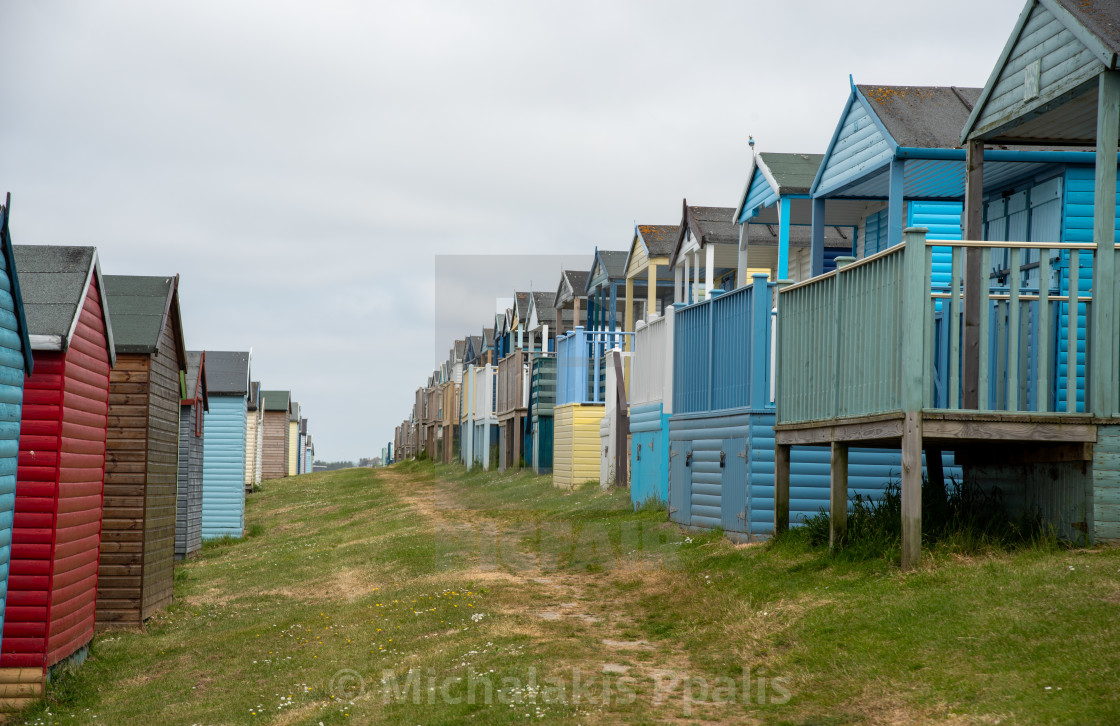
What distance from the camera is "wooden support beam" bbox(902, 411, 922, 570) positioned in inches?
347

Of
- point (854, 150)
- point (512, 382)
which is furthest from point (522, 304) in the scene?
point (854, 150)

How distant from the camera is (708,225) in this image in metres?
23.7

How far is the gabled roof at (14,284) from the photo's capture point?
29.1 ft

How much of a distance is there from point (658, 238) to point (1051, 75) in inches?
778

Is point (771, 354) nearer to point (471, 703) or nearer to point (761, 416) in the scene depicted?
point (761, 416)

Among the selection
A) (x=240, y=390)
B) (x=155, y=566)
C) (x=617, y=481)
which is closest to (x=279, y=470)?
(x=240, y=390)

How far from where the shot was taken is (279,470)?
61.7 metres

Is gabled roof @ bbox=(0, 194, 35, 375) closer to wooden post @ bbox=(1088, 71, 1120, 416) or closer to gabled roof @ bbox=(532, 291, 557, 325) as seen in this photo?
wooden post @ bbox=(1088, 71, 1120, 416)

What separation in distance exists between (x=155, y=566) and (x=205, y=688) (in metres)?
5.69

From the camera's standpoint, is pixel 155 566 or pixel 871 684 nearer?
pixel 871 684

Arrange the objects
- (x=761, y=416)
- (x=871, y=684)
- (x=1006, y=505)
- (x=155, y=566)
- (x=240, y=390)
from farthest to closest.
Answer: (x=240, y=390) < (x=155, y=566) < (x=761, y=416) < (x=1006, y=505) < (x=871, y=684)

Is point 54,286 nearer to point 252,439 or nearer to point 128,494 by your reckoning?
point 128,494

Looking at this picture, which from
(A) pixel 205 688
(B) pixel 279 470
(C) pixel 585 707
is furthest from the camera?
(B) pixel 279 470

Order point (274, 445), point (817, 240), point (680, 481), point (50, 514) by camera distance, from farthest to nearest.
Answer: point (274, 445)
point (680, 481)
point (817, 240)
point (50, 514)
